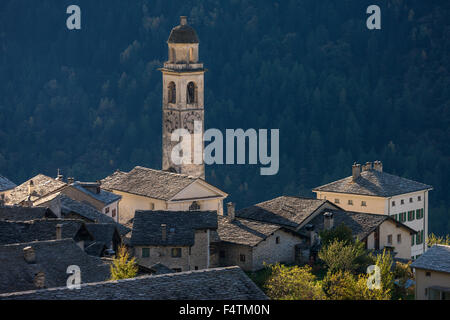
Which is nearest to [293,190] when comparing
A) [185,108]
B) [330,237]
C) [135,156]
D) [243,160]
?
[243,160]

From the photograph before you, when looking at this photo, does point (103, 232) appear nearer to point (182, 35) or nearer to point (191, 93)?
point (191, 93)

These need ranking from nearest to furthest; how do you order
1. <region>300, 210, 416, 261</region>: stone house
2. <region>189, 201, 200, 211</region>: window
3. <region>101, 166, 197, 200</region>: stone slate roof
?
<region>300, 210, 416, 261</region>: stone house, <region>189, 201, 200, 211</region>: window, <region>101, 166, 197, 200</region>: stone slate roof

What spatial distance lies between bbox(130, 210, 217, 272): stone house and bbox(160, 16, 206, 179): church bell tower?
3160cm

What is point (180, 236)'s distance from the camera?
196 ft

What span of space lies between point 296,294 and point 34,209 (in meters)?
18.0

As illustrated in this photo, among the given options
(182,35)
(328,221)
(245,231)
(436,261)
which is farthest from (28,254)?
(182,35)

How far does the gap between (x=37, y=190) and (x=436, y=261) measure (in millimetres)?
36273

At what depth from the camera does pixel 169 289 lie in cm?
2864

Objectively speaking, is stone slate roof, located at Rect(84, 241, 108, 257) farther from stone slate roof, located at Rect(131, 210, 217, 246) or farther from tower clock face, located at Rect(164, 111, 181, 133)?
tower clock face, located at Rect(164, 111, 181, 133)

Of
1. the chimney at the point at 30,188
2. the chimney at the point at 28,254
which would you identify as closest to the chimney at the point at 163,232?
the chimney at the point at 28,254

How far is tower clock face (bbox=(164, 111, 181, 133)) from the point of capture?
9381cm

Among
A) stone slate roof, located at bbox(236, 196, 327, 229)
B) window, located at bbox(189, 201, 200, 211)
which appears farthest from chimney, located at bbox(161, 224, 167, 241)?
window, located at bbox(189, 201, 200, 211)
